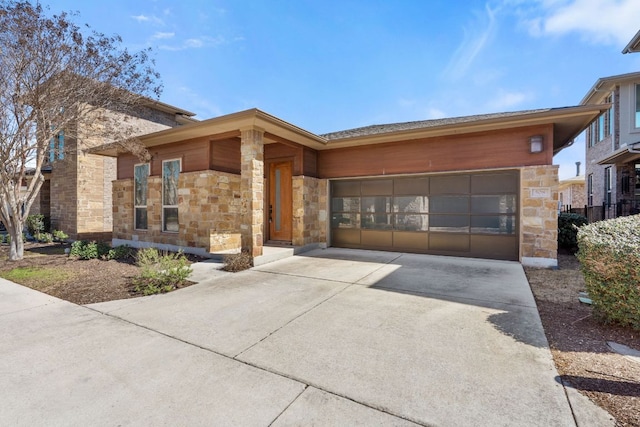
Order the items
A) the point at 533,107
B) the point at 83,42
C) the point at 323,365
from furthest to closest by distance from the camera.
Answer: the point at 533,107 < the point at 83,42 < the point at 323,365

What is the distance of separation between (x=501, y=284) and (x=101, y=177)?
13.9 metres

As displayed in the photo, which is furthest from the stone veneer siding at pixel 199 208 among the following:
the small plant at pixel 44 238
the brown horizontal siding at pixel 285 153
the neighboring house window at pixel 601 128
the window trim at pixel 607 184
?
the neighboring house window at pixel 601 128

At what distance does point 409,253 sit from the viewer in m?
7.88

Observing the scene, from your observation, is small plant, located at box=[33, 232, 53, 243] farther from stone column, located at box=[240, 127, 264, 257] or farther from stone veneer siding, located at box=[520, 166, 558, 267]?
stone veneer siding, located at box=[520, 166, 558, 267]

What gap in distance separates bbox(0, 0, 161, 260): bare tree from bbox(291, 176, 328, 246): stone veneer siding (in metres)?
4.74

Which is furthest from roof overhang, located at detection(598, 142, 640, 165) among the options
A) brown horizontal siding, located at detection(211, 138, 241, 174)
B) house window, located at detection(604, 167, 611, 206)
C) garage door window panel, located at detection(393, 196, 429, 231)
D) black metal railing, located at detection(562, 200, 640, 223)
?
brown horizontal siding, located at detection(211, 138, 241, 174)

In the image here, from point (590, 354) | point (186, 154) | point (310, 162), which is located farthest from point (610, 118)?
point (186, 154)

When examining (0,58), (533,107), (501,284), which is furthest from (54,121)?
(533,107)

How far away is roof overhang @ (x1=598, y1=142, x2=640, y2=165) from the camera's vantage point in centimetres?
912

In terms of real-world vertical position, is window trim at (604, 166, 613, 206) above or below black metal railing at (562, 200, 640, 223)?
above

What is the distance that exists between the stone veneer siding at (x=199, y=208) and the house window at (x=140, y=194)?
0.54 metres

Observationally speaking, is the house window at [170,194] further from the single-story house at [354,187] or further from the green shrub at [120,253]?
the green shrub at [120,253]

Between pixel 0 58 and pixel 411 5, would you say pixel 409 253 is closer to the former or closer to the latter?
pixel 411 5

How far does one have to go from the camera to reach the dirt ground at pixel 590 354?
1.96 m
